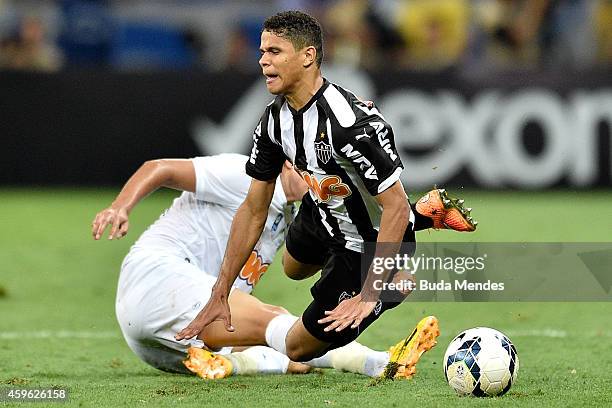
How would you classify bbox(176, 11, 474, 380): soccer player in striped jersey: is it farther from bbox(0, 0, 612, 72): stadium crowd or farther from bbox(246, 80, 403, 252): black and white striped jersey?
bbox(0, 0, 612, 72): stadium crowd

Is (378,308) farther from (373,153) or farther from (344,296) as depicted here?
(373,153)

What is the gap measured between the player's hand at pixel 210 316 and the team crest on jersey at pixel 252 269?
2.88ft

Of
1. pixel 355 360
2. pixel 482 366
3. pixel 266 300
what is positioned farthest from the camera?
pixel 266 300

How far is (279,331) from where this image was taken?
6.43 metres

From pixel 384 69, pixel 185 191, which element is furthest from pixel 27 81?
pixel 185 191

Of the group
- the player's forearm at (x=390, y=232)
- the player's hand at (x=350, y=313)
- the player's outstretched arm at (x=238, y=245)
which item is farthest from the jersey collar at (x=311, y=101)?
the player's hand at (x=350, y=313)

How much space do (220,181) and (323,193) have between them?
3.61 feet

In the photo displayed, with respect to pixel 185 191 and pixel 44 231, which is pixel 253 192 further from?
pixel 44 231

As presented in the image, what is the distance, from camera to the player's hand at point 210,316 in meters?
6.07

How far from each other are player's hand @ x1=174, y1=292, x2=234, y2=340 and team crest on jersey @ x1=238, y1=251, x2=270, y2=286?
0.88 m

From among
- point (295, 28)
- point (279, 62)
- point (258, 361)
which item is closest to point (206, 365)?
point (258, 361)

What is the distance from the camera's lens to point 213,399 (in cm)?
566

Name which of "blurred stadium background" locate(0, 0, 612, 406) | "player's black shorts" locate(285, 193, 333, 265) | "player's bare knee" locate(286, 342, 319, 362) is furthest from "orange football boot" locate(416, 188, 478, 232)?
"blurred stadium background" locate(0, 0, 612, 406)

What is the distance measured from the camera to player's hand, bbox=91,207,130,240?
5828mm
